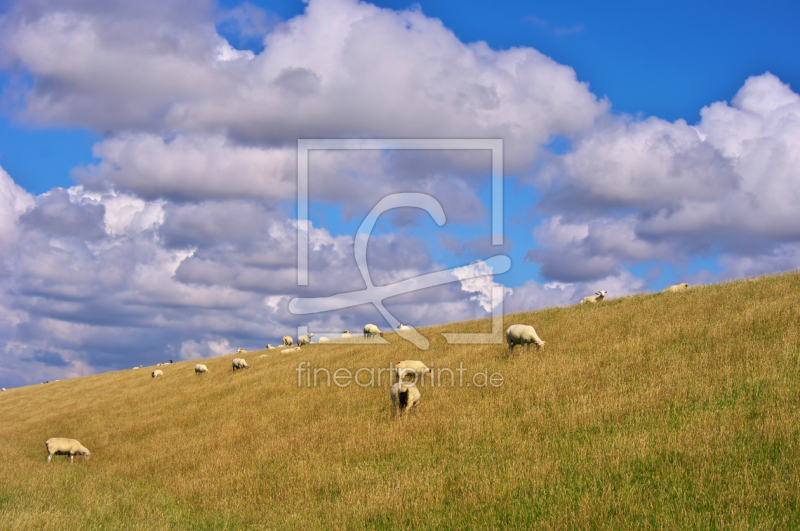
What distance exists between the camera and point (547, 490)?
24.3 feet

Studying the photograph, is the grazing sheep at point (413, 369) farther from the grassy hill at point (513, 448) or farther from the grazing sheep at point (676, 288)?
the grazing sheep at point (676, 288)

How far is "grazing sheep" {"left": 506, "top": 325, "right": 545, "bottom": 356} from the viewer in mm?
17016

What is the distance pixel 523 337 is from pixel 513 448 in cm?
826

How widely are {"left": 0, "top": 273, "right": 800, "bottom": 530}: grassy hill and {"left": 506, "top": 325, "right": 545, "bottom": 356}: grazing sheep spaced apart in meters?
0.55

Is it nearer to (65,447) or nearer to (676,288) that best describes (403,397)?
(65,447)

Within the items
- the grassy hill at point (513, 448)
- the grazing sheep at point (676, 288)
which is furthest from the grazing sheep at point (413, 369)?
the grazing sheep at point (676, 288)

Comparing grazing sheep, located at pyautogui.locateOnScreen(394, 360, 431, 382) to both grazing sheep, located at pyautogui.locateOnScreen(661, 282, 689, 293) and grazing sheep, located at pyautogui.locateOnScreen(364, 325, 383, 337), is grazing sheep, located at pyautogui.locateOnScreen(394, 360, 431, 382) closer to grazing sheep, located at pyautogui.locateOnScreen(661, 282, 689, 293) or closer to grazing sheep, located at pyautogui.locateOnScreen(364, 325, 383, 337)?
grazing sheep, located at pyautogui.locateOnScreen(661, 282, 689, 293)

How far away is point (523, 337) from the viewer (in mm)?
17109

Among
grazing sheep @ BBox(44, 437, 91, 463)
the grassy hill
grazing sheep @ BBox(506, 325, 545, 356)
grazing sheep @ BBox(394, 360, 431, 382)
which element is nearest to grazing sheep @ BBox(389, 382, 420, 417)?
the grassy hill

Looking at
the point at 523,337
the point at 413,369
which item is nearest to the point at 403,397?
the point at 413,369

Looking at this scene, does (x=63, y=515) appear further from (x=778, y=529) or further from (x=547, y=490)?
(x=778, y=529)

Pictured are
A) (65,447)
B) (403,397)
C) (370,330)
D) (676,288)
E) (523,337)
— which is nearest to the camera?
(403,397)

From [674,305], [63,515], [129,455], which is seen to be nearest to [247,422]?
[129,455]

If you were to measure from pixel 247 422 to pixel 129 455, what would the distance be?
158 inches
